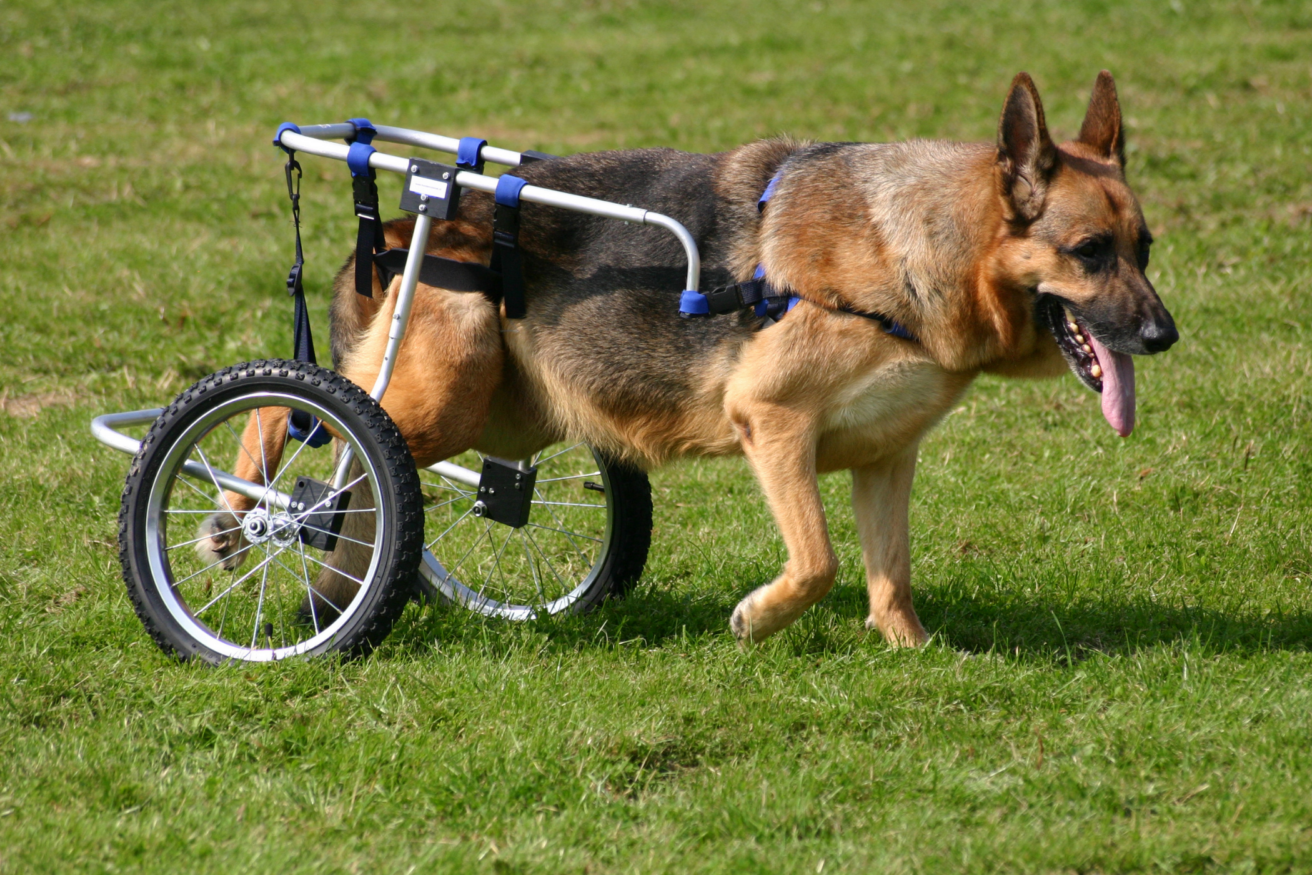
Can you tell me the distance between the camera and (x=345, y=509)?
4.54 m

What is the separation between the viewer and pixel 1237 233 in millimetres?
9266

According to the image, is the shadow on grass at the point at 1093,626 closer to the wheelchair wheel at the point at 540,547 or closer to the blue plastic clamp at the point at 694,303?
the wheelchair wheel at the point at 540,547

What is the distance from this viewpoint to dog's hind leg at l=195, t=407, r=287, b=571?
4.66 metres

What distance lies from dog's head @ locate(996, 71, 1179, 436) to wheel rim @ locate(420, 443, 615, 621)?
1.86 metres

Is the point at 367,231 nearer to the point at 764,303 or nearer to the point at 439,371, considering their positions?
the point at 439,371

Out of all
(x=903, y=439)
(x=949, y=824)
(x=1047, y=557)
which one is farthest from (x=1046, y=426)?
(x=949, y=824)

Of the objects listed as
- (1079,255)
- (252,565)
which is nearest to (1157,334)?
(1079,255)

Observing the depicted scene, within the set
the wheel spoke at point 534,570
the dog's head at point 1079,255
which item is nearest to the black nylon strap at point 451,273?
the wheel spoke at point 534,570

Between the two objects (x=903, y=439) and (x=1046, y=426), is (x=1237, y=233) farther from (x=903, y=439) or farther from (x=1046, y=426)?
(x=903, y=439)

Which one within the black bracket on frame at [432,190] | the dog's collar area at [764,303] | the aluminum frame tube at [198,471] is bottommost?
the aluminum frame tube at [198,471]

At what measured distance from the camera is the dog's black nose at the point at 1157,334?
155 inches

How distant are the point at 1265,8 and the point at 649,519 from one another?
1451 centimetres

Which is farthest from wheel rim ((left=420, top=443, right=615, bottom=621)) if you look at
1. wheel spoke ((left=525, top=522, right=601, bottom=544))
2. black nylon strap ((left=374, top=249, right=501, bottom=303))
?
black nylon strap ((left=374, top=249, right=501, bottom=303))

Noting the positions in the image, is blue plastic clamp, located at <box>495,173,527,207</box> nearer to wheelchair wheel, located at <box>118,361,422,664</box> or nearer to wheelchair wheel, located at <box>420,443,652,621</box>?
wheelchair wheel, located at <box>118,361,422,664</box>
